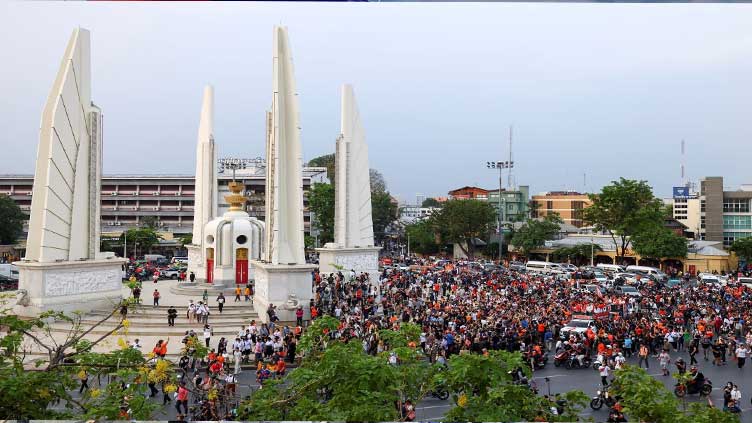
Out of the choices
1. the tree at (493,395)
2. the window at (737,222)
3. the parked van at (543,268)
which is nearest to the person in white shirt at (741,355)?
the tree at (493,395)

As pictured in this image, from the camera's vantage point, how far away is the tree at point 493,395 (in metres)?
8.22

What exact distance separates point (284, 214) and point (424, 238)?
40727 millimetres

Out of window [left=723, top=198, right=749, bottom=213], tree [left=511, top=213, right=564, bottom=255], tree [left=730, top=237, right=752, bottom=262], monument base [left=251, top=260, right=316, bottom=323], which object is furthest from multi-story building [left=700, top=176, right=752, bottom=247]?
monument base [left=251, top=260, right=316, bottom=323]

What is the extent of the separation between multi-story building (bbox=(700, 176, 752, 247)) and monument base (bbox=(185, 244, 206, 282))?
45.1m

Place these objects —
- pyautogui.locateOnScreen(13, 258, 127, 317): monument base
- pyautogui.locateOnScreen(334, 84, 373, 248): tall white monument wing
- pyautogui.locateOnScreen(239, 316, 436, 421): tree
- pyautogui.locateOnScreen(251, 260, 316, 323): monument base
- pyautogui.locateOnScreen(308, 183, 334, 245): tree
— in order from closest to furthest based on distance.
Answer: pyautogui.locateOnScreen(239, 316, 436, 421): tree < pyautogui.locateOnScreen(251, 260, 316, 323): monument base < pyautogui.locateOnScreen(13, 258, 127, 317): monument base < pyautogui.locateOnScreen(334, 84, 373, 248): tall white monument wing < pyautogui.locateOnScreen(308, 183, 334, 245): tree

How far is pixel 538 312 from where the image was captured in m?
24.6

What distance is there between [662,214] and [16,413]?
5068 centimetres

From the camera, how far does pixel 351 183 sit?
33438mm

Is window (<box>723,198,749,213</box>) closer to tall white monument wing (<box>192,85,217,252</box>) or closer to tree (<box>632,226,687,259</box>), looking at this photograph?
tree (<box>632,226,687,259</box>)

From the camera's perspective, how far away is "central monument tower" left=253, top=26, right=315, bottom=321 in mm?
22531

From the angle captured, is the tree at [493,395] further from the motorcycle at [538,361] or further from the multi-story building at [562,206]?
the multi-story building at [562,206]

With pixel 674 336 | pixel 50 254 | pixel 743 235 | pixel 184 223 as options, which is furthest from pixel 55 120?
pixel 743 235

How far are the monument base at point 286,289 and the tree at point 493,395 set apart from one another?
1345cm

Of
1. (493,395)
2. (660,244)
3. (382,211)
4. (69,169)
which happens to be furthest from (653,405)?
(382,211)
